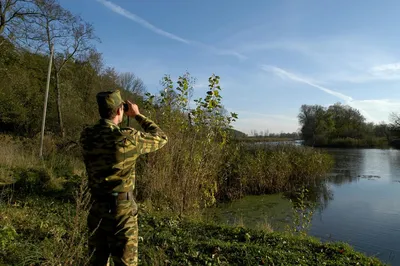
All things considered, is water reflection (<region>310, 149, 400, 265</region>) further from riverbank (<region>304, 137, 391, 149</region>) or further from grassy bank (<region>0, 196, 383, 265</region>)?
riverbank (<region>304, 137, 391, 149</region>)

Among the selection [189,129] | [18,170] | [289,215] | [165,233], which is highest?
[189,129]

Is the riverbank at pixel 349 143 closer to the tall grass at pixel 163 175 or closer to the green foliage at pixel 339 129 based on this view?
the green foliage at pixel 339 129

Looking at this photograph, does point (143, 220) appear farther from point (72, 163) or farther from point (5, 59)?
point (5, 59)

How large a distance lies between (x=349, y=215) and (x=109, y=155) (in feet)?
32.7

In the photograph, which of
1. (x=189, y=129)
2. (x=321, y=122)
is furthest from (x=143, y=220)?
(x=321, y=122)

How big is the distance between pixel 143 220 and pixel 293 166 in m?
12.5

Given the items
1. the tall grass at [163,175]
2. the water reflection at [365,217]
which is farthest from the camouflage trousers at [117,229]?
the water reflection at [365,217]

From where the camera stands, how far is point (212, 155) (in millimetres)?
8445

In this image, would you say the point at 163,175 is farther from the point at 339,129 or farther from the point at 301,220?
the point at 339,129

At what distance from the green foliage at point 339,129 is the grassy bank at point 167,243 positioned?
4426 centimetres

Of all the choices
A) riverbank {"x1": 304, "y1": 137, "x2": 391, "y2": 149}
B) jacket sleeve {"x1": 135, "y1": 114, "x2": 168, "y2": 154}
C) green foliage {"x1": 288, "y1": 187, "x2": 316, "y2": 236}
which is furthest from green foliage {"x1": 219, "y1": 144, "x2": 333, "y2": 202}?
riverbank {"x1": 304, "y1": 137, "x2": 391, "y2": 149}

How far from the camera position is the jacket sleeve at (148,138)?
2809 millimetres

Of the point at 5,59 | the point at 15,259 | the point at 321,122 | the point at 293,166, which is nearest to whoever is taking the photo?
the point at 15,259

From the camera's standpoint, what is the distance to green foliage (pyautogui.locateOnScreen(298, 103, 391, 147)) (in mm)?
50781
